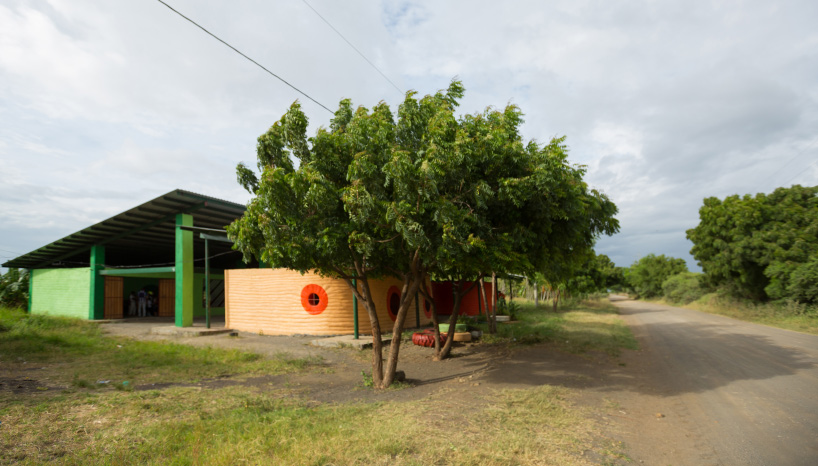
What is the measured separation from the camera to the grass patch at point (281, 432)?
452cm

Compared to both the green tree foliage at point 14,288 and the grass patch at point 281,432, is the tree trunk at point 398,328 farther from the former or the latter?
the green tree foliage at point 14,288

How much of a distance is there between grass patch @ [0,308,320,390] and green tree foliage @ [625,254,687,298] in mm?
59431

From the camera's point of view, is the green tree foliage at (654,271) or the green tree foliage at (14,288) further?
the green tree foliage at (654,271)

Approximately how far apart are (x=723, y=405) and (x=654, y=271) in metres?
60.0

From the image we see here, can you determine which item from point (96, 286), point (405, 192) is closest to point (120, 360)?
point (405, 192)

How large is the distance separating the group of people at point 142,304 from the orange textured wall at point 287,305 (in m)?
12.6

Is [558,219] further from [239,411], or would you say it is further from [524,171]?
[239,411]

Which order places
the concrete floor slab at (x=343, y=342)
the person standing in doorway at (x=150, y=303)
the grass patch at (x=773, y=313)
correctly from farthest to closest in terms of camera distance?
the person standing in doorway at (x=150, y=303)
the grass patch at (x=773, y=313)
the concrete floor slab at (x=343, y=342)

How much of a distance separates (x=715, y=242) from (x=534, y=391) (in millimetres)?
23281

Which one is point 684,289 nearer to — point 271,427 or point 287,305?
point 287,305

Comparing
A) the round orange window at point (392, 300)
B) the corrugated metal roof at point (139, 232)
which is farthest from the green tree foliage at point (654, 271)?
the corrugated metal roof at point (139, 232)

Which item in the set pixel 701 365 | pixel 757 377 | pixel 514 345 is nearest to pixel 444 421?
pixel 757 377

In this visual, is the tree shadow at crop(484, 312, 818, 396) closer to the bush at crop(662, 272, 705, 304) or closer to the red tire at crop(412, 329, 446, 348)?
the red tire at crop(412, 329, 446, 348)

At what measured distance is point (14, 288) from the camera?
27.6 meters
